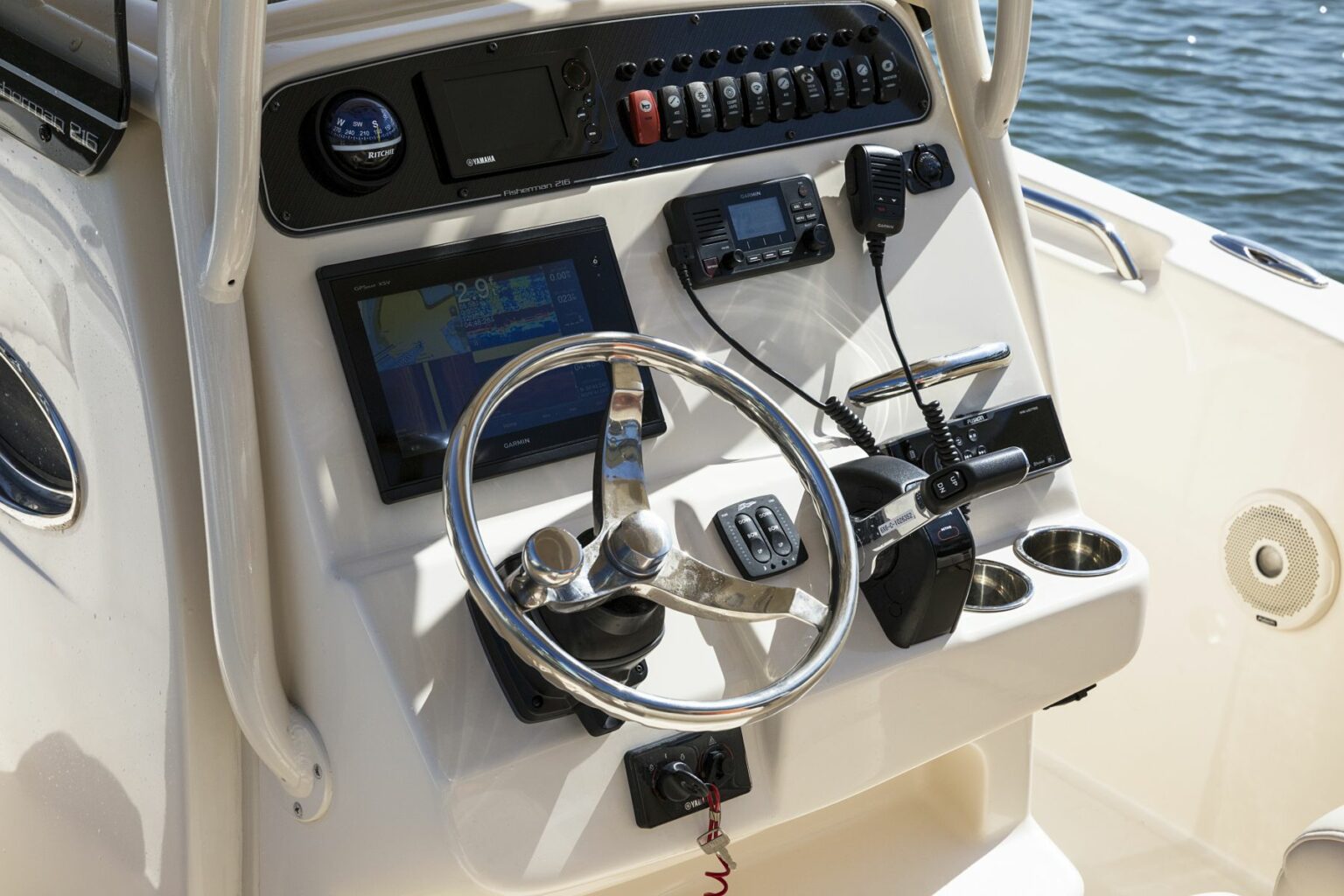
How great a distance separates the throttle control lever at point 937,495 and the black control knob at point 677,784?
0.27 metres

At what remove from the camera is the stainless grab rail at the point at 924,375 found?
1540 millimetres

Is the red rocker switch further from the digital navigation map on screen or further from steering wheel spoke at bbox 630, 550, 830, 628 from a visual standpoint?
steering wheel spoke at bbox 630, 550, 830, 628

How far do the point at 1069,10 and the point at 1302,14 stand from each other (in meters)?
1.17

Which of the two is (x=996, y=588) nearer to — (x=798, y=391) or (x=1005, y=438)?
(x=1005, y=438)

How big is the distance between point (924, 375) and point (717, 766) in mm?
511

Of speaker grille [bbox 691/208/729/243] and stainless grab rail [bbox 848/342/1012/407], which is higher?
speaker grille [bbox 691/208/729/243]

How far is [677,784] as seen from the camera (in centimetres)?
128

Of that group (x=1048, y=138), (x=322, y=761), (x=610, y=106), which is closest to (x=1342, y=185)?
(x=1048, y=138)

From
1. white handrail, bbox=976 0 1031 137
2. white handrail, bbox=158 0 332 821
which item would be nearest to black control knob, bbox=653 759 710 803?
white handrail, bbox=158 0 332 821

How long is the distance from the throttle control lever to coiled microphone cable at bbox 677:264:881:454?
0.58 ft

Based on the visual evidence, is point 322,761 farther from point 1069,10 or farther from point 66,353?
point 1069,10

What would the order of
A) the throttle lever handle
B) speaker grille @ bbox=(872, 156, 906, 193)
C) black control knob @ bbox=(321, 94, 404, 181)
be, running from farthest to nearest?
speaker grille @ bbox=(872, 156, 906, 193), black control knob @ bbox=(321, 94, 404, 181), the throttle lever handle

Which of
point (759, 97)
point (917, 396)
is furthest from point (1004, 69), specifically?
point (917, 396)

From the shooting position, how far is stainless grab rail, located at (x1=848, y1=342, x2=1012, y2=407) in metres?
1.54
